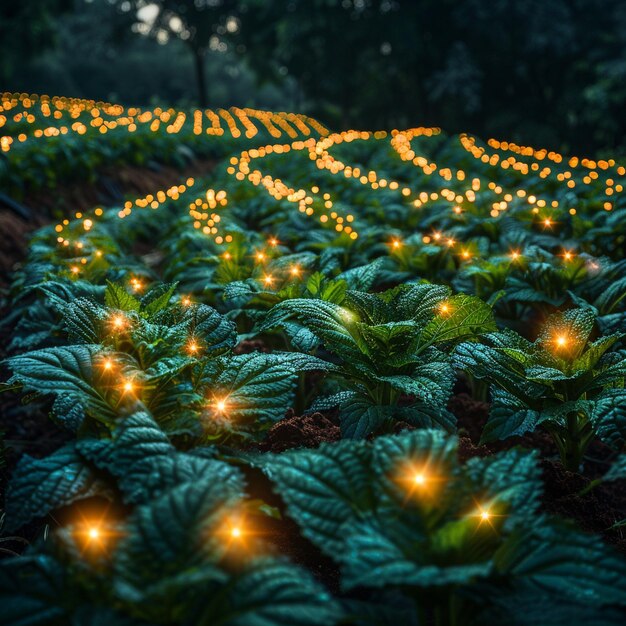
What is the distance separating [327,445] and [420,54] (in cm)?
2644

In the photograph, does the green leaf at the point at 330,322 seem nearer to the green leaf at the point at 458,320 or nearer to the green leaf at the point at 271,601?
the green leaf at the point at 458,320

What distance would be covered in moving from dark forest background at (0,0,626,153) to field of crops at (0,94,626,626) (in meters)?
18.7

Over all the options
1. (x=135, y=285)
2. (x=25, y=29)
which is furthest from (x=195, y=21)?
(x=135, y=285)

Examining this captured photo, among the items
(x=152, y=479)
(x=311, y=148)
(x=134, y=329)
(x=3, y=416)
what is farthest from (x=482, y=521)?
(x=311, y=148)

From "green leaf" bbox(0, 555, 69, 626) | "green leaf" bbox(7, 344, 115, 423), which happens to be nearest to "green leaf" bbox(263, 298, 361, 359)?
"green leaf" bbox(7, 344, 115, 423)

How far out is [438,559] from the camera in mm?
1148

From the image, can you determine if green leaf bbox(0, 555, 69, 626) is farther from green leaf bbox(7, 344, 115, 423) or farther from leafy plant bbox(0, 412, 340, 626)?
green leaf bbox(7, 344, 115, 423)

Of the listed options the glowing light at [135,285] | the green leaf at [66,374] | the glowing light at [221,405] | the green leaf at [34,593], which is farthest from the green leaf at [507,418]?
the glowing light at [135,285]

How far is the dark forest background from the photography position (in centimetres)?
2111

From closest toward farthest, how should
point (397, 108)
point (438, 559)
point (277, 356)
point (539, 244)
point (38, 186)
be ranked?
1. point (438, 559)
2. point (277, 356)
3. point (539, 244)
4. point (38, 186)
5. point (397, 108)

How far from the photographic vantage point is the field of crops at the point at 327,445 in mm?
1100

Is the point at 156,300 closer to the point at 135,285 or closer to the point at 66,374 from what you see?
the point at 66,374

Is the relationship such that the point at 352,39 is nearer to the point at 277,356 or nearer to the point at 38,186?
the point at 38,186

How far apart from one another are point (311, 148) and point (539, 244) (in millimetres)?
8393
